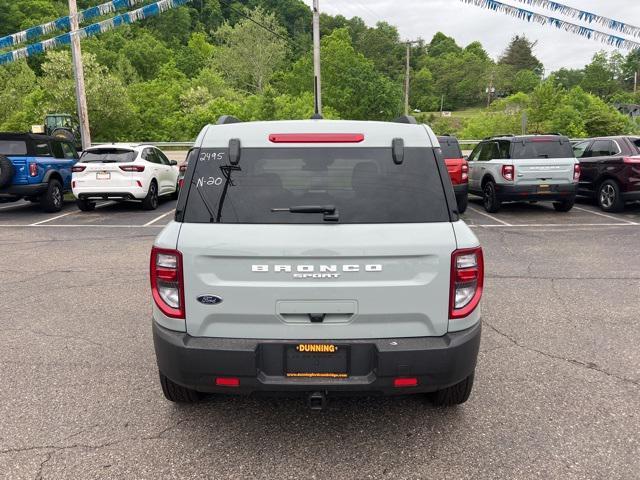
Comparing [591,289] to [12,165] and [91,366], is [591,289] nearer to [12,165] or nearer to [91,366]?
[91,366]

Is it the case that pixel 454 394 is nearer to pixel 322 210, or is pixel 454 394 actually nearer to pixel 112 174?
pixel 322 210

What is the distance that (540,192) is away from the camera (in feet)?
35.9

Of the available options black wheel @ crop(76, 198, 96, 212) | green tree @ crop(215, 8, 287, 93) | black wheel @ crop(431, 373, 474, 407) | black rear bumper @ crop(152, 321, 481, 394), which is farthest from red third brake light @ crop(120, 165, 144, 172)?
green tree @ crop(215, 8, 287, 93)

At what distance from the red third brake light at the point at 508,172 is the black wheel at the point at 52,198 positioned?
10683 millimetres

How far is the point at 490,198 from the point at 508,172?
101cm

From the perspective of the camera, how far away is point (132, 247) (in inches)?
335

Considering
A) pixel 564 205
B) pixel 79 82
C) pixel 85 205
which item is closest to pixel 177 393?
pixel 85 205

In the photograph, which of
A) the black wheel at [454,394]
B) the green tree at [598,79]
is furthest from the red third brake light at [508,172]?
the green tree at [598,79]

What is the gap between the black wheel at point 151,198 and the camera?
41.0 feet

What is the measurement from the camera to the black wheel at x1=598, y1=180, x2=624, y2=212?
11378 millimetres

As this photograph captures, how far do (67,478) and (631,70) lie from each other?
170 metres

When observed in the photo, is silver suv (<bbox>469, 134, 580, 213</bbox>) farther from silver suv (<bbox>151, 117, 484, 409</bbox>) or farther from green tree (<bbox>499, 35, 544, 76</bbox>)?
green tree (<bbox>499, 35, 544, 76</bbox>)

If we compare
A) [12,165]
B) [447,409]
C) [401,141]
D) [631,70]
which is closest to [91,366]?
[447,409]

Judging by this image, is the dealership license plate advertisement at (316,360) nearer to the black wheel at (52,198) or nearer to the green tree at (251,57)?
the black wheel at (52,198)
